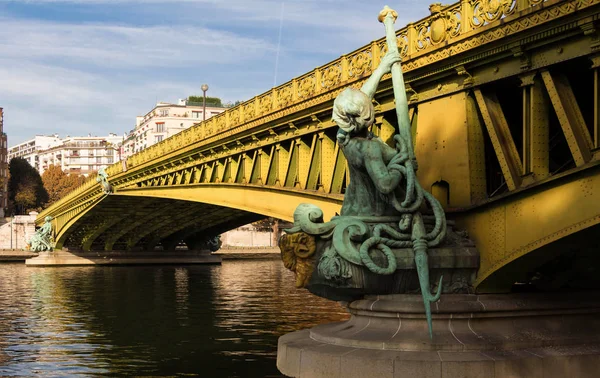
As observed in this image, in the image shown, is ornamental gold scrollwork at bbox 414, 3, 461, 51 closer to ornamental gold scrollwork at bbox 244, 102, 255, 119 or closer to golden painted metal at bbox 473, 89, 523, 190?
golden painted metal at bbox 473, 89, 523, 190

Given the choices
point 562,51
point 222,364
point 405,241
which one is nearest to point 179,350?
point 222,364

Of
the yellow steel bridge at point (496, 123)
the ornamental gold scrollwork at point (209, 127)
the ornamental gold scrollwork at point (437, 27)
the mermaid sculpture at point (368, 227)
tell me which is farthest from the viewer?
the ornamental gold scrollwork at point (209, 127)

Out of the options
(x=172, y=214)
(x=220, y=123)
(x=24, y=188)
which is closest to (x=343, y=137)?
(x=220, y=123)

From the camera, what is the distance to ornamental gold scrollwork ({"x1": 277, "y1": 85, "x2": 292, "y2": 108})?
25031mm

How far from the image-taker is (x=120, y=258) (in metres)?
73.5

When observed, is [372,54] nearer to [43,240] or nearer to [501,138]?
[501,138]

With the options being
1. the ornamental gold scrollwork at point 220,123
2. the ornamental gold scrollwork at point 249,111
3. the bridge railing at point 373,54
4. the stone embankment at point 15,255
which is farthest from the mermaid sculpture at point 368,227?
the stone embankment at point 15,255

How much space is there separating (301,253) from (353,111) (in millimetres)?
2461

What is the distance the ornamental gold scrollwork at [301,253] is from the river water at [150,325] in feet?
11.3

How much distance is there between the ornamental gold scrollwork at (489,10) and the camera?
1455 centimetres

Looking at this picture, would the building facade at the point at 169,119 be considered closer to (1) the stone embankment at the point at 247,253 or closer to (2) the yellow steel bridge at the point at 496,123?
(1) the stone embankment at the point at 247,253

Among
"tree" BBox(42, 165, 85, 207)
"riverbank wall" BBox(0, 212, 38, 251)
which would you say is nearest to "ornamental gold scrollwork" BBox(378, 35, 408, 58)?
"riverbank wall" BBox(0, 212, 38, 251)

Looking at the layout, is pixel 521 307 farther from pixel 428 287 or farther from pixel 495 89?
pixel 495 89

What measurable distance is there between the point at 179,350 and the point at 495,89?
10.3 m
